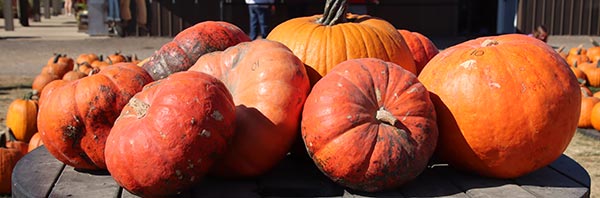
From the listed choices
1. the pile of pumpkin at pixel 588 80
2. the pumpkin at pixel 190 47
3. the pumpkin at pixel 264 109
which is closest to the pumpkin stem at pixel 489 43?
the pumpkin at pixel 264 109

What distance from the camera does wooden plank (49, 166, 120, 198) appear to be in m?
2.36

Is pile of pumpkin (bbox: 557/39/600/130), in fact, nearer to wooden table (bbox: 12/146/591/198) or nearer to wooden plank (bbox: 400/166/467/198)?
wooden table (bbox: 12/146/591/198)

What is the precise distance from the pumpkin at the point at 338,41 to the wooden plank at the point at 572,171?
75cm

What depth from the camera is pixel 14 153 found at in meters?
4.56

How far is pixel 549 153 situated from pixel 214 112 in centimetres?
127

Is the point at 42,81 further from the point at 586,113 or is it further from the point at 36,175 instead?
the point at 586,113

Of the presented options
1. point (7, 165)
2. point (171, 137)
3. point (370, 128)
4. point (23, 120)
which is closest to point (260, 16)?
point (23, 120)

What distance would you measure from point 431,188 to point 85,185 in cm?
124

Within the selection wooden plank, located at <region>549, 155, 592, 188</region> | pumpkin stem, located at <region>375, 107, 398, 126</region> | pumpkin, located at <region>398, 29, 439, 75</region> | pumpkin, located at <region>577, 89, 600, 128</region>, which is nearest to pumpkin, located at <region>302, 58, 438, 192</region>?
pumpkin stem, located at <region>375, 107, 398, 126</region>

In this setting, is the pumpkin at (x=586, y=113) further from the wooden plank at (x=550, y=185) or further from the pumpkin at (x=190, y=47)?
the pumpkin at (x=190, y=47)

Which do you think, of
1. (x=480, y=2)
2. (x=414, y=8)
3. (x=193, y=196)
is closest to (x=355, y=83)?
(x=193, y=196)

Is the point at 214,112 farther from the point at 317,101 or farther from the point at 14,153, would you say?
the point at 14,153

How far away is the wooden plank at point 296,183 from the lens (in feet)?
7.88

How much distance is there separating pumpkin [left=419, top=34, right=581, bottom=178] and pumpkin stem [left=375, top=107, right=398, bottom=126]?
331 mm
